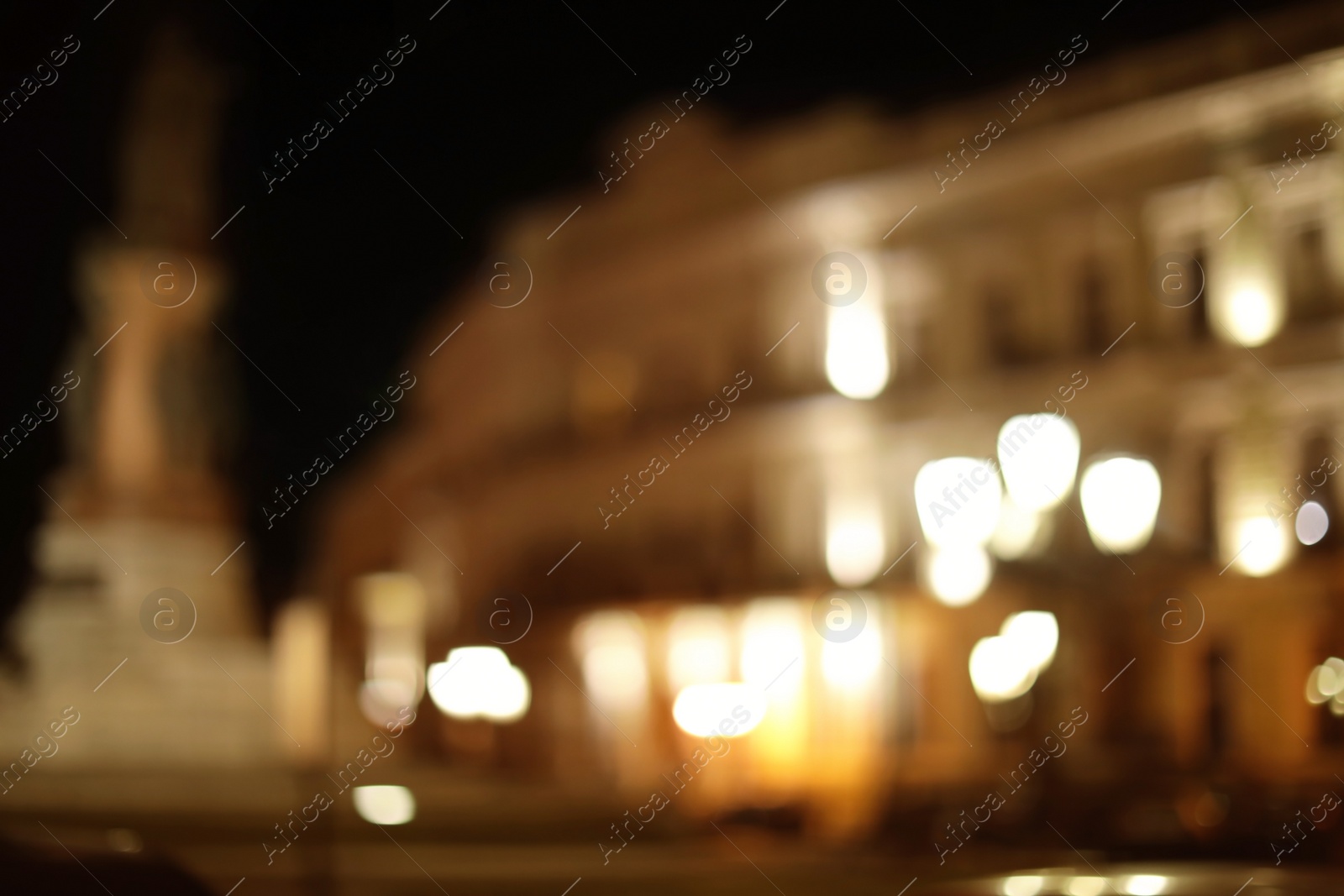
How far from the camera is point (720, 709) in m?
25.9

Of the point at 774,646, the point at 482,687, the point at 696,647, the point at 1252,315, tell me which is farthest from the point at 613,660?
the point at 1252,315

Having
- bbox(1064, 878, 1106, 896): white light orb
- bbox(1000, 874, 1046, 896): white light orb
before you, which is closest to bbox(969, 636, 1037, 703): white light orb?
bbox(1000, 874, 1046, 896): white light orb

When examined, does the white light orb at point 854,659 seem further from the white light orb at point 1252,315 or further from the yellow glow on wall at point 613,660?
the white light orb at point 1252,315

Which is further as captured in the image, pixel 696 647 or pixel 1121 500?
pixel 696 647

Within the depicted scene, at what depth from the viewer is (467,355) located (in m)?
40.7

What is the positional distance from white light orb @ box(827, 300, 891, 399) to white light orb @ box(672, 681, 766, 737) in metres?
5.98

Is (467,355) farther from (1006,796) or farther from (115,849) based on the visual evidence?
(115,849)

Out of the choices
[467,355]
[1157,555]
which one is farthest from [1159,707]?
[467,355]

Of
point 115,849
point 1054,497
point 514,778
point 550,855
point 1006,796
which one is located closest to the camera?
point 115,849

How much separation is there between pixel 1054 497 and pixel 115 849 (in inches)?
631

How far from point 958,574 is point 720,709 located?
5.36 meters

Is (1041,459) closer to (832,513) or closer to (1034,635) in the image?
(1034,635)

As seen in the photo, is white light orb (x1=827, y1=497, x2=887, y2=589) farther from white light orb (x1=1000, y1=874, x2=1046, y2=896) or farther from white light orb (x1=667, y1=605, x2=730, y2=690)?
white light orb (x1=1000, y1=874, x2=1046, y2=896)

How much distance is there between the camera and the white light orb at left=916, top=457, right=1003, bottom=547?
2359 centimetres
